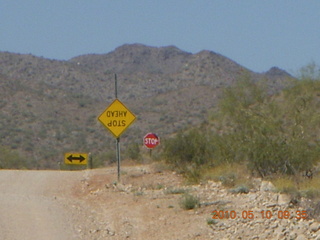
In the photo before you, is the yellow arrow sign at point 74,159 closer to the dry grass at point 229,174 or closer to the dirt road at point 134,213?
the dirt road at point 134,213

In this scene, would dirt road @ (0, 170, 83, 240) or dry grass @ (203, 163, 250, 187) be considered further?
dry grass @ (203, 163, 250, 187)

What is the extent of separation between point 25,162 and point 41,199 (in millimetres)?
27299

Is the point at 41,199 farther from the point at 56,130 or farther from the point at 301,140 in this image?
the point at 56,130

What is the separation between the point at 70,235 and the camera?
13930mm

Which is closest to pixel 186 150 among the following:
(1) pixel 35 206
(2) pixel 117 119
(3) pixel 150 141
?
(2) pixel 117 119

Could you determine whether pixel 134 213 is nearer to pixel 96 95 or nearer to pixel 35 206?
pixel 35 206

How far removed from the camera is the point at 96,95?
3110 inches

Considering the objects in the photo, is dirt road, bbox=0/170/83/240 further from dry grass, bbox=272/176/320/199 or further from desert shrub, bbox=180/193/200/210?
dry grass, bbox=272/176/320/199
